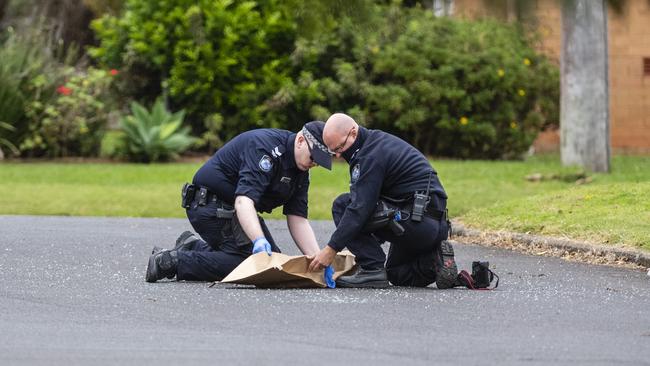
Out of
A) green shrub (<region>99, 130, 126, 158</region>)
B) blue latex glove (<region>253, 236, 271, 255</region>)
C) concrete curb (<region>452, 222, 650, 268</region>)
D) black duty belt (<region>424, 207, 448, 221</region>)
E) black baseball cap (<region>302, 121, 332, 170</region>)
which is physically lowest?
concrete curb (<region>452, 222, 650, 268</region>)

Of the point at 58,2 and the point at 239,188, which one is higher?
the point at 58,2

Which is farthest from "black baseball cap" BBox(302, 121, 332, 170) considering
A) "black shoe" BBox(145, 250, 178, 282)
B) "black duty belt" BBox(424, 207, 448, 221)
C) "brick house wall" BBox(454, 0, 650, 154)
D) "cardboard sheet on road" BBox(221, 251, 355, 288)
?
"brick house wall" BBox(454, 0, 650, 154)

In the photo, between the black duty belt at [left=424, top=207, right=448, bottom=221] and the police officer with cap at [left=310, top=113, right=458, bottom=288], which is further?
the black duty belt at [left=424, top=207, right=448, bottom=221]

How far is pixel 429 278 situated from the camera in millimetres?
8992

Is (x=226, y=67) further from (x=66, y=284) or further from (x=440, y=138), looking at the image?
(x=66, y=284)

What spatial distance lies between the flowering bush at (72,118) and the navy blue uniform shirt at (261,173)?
13060 millimetres

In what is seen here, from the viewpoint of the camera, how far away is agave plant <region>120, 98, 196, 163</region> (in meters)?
21.7

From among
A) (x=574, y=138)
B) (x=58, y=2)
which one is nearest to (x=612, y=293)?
(x=574, y=138)

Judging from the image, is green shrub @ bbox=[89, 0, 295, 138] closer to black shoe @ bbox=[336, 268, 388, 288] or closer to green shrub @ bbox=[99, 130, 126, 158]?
green shrub @ bbox=[99, 130, 126, 158]

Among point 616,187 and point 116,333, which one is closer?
point 116,333

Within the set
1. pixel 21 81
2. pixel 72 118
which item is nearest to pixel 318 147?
pixel 72 118

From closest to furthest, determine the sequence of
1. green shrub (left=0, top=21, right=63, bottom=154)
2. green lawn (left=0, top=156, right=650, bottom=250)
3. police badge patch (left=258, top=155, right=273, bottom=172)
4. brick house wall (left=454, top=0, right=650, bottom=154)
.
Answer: police badge patch (left=258, top=155, right=273, bottom=172), green lawn (left=0, top=156, right=650, bottom=250), green shrub (left=0, top=21, right=63, bottom=154), brick house wall (left=454, top=0, right=650, bottom=154)

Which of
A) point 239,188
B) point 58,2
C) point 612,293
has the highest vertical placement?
point 58,2

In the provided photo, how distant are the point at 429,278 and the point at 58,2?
84.0ft
